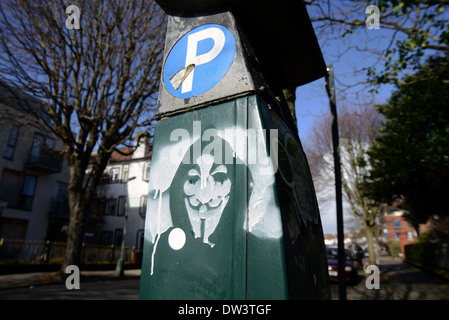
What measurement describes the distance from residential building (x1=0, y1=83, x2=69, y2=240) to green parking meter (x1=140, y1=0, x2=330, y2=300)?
55.6ft

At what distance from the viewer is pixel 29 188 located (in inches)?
744

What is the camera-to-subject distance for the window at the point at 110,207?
1078 inches

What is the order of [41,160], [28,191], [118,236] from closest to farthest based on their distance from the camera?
1. [41,160]
2. [28,191]
3. [118,236]

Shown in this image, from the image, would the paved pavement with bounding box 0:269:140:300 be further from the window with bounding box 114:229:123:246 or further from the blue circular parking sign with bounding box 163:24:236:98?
the window with bounding box 114:229:123:246

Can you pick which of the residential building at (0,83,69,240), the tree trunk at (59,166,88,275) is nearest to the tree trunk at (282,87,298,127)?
the tree trunk at (59,166,88,275)

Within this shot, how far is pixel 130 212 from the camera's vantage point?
2695cm

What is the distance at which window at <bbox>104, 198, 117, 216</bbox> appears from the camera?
1078 inches

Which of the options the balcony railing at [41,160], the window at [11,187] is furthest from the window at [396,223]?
the window at [11,187]

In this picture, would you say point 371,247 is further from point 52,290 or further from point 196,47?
point 196,47

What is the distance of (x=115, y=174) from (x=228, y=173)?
96.8 ft

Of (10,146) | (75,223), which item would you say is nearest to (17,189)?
(10,146)
